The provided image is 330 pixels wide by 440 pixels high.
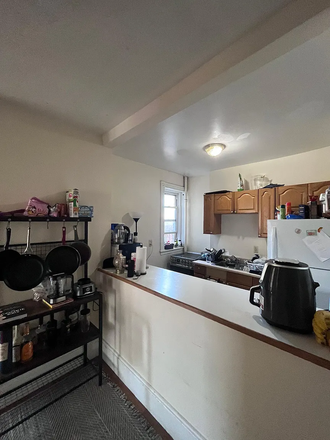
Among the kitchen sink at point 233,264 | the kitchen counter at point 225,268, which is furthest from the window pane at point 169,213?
the kitchen sink at point 233,264

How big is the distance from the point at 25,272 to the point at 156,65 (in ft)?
5.52

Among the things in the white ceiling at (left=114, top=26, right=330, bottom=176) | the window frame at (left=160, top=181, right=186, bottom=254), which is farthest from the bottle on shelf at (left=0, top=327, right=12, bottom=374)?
the window frame at (left=160, top=181, right=186, bottom=254)

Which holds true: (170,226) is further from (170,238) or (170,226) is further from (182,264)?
(182,264)

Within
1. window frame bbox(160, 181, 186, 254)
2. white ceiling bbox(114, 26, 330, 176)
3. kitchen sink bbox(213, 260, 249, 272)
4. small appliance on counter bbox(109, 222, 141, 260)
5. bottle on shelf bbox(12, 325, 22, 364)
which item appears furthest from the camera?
window frame bbox(160, 181, 186, 254)

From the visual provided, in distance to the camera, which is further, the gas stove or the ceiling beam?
the gas stove

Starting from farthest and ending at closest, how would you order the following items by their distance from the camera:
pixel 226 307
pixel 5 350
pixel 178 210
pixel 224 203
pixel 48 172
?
1. pixel 178 210
2. pixel 224 203
3. pixel 48 172
4. pixel 5 350
5. pixel 226 307

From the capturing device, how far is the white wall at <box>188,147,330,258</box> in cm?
242

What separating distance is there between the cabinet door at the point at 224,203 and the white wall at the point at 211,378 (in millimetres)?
2063

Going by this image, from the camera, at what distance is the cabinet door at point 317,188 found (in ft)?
6.87

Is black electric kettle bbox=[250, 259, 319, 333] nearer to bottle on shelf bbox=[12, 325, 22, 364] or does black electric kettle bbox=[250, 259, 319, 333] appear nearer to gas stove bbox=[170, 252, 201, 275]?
bottle on shelf bbox=[12, 325, 22, 364]

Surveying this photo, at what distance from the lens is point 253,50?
0.91 meters

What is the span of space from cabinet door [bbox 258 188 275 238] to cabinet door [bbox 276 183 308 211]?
3.0 inches

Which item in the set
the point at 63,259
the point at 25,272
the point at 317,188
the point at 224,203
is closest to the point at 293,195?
the point at 317,188

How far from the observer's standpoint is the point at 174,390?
1.22m
